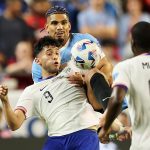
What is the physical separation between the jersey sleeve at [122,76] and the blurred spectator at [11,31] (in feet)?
19.0

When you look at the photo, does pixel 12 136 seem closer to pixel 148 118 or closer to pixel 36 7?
pixel 36 7

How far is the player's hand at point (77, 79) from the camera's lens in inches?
237

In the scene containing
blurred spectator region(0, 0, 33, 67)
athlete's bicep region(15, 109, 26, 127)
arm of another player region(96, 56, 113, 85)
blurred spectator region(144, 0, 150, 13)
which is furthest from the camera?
blurred spectator region(144, 0, 150, 13)

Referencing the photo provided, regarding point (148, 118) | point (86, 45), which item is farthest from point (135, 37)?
point (86, 45)

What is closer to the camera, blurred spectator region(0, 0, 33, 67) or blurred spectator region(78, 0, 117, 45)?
blurred spectator region(0, 0, 33, 67)

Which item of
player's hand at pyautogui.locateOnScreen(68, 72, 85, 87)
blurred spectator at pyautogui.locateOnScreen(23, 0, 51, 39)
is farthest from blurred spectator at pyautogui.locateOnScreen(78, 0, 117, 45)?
player's hand at pyautogui.locateOnScreen(68, 72, 85, 87)

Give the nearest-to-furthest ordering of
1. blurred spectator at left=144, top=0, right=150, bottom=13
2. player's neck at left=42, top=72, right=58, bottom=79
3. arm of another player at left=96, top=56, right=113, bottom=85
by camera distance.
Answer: player's neck at left=42, top=72, right=58, bottom=79 < arm of another player at left=96, top=56, right=113, bottom=85 < blurred spectator at left=144, top=0, right=150, bottom=13

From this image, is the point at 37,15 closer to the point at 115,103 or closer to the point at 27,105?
the point at 27,105

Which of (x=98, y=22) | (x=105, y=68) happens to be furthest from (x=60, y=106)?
(x=98, y=22)

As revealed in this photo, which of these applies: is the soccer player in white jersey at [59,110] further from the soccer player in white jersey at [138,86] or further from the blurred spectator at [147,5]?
the blurred spectator at [147,5]

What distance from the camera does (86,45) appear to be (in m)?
6.08

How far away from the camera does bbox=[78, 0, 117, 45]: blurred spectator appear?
37.4ft

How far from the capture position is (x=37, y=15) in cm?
1131

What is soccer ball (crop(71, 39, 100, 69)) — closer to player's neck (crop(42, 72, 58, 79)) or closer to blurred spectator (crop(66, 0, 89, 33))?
player's neck (crop(42, 72, 58, 79))
